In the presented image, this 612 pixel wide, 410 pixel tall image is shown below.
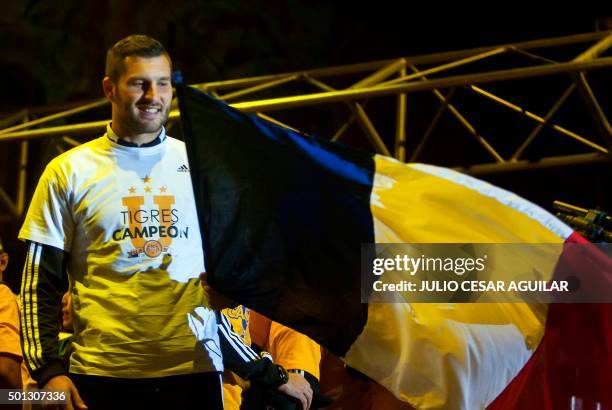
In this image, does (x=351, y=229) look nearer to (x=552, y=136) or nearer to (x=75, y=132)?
(x=75, y=132)

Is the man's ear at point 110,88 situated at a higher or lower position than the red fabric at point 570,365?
higher

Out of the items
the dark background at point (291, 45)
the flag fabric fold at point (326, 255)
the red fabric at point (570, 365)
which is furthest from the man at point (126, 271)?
the dark background at point (291, 45)

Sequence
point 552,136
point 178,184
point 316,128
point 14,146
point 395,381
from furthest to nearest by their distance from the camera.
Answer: point 14,146 → point 316,128 → point 552,136 → point 178,184 → point 395,381

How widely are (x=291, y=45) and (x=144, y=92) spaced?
275 inches

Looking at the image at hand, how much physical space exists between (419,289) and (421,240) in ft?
0.47

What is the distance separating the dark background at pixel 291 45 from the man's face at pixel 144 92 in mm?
5248

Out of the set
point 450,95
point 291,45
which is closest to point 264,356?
point 450,95

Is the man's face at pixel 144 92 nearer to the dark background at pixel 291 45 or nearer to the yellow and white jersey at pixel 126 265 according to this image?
the yellow and white jersey at pixel 126 265

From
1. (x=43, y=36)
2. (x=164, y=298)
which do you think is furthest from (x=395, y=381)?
(x=43, y=36)

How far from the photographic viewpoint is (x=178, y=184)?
3.18 metres

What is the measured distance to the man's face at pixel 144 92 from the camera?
124 inches

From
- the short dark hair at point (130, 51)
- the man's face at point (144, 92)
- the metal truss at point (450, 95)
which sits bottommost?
the man's face at point (144, 92)

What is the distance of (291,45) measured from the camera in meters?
10.0

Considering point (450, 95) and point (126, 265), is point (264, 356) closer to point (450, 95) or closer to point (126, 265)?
point (126, 265)
